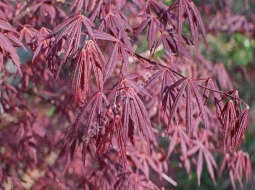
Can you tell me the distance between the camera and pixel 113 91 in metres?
1.08

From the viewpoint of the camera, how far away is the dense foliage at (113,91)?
108 cm

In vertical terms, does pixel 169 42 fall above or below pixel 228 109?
above

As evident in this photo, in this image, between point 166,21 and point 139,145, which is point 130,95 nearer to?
point 166,21

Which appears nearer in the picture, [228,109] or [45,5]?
[228,109]

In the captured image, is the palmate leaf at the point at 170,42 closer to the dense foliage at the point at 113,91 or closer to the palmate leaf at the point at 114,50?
the dense foliage at the point at 113,91

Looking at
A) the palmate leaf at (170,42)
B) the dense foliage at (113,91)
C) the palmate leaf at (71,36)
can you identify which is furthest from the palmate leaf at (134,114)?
the palmate leaf at (170,42)

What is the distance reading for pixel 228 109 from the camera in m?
1.12

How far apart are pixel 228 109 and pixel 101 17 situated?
0.44 metres

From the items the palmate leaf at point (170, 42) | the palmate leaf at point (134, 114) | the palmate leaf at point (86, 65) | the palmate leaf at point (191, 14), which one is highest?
the palmate leaf at point (191, 14)

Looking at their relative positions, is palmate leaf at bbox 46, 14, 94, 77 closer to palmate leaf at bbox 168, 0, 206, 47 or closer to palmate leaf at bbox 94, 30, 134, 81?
palmate leaf at bbox 94, 30, 134, 81

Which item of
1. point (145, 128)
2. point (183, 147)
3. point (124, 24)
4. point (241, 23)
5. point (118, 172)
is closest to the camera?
point (145, 128)

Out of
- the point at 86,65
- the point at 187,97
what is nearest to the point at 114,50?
the point at 86,65

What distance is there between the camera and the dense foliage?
108 cm

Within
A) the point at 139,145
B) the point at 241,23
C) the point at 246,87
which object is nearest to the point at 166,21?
the point at 139,145
